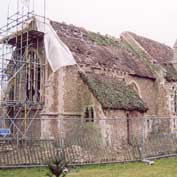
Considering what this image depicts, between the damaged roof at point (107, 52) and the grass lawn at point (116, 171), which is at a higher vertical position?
the damaged roof at point (107, 52)

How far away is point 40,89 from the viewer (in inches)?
934

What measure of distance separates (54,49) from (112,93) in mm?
5153

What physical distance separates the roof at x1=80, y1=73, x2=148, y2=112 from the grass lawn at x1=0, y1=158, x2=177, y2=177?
673 centimetres

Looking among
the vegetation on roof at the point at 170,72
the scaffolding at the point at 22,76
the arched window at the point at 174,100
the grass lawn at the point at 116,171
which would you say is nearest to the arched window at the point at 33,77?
the scaffolding at the point at 22,76

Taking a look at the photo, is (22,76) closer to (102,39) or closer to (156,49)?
(102,39)

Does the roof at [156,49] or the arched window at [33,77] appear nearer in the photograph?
the arched window at [33,77]

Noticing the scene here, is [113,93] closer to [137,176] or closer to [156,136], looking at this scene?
[156,136]

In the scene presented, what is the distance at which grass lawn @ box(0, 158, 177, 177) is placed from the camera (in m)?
13.2

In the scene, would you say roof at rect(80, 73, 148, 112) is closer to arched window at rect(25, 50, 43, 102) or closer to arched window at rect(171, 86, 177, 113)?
arched window at rect(25, 50, 43, 102)

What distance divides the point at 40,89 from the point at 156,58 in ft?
45.2

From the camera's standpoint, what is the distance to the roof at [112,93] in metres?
22.0

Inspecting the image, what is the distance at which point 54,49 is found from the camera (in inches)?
917

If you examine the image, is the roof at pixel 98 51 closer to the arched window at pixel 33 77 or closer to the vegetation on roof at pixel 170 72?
the vegetation on roof at pixel 170 72

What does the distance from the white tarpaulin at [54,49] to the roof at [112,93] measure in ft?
5.23
